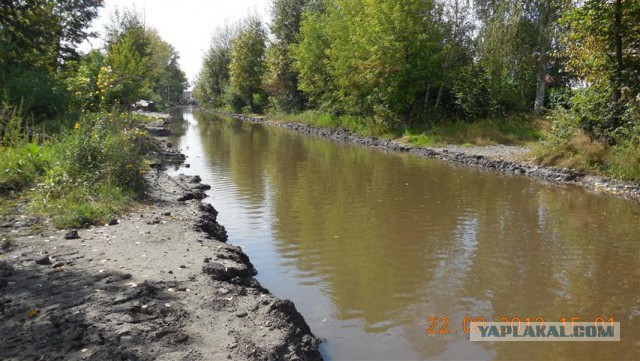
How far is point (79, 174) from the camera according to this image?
9.70 meters

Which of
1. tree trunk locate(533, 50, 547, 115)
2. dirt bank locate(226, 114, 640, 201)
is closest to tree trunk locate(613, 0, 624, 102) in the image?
dirt bank locate(226, 114, 640, 201)

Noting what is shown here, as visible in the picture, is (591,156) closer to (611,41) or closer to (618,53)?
(618,53)

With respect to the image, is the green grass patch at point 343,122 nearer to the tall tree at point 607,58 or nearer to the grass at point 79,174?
the tall tree at point 607,58

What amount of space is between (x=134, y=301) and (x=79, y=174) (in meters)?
5.56

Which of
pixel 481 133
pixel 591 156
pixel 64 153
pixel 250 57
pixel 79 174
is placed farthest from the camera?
pixel 250 57

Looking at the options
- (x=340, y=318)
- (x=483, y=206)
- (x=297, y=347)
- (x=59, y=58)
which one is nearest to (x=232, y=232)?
(x=340, y=318)

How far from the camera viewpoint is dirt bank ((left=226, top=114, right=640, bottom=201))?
48.2 ft

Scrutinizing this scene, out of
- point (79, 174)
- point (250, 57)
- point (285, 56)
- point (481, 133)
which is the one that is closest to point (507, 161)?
point (481, 133)

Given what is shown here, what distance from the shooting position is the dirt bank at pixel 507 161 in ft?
48.2

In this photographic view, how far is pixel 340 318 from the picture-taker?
625 centimetres

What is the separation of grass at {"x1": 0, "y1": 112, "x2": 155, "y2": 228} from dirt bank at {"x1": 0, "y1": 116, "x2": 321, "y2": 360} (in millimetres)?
646

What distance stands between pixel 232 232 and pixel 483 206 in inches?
264

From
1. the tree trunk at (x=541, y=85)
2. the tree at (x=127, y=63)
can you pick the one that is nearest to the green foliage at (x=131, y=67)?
the tree at (x=127, y=63)

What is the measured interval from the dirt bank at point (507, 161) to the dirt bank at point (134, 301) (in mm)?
12298
